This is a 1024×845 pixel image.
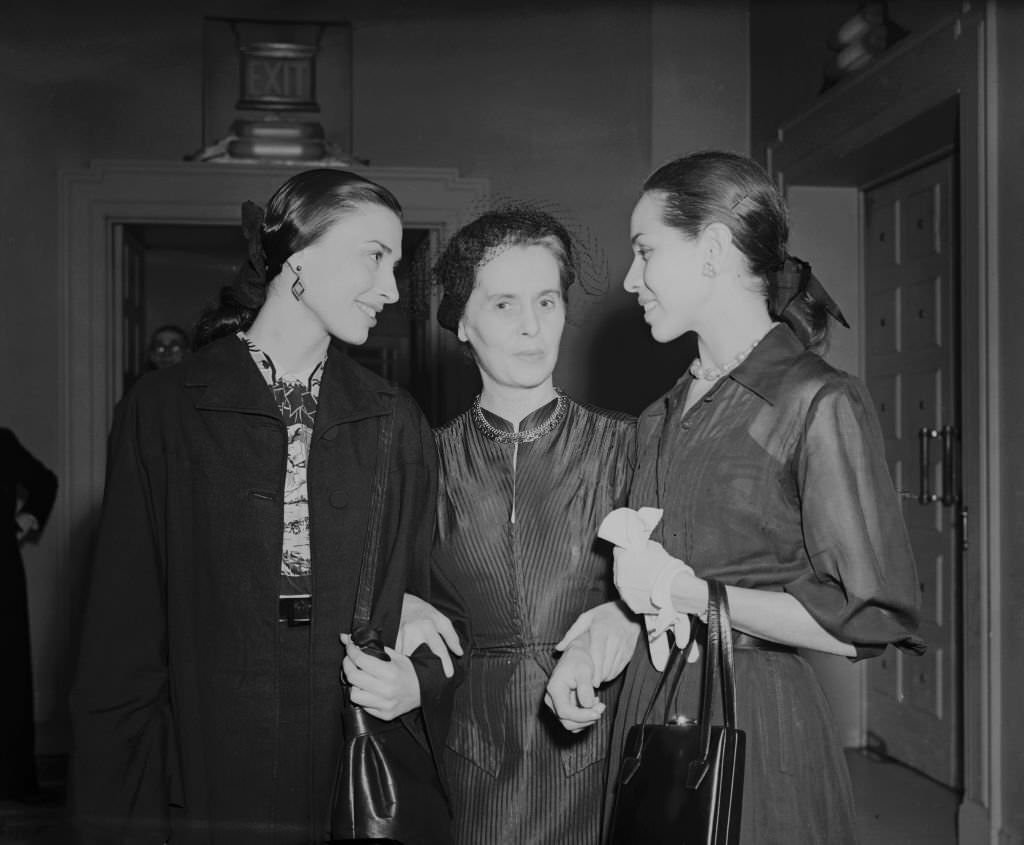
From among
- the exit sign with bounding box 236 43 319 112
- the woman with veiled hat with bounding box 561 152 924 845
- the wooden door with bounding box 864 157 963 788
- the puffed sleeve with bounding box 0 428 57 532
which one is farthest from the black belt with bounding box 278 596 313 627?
the exit sign with bounding box 236 43 319 112

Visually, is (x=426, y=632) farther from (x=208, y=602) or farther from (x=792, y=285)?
(x=792, y=285)

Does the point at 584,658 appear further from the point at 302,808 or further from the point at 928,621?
the point at 928,621

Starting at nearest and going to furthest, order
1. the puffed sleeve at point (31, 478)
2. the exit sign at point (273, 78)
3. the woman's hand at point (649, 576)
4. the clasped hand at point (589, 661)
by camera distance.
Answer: the woman's hand at point (649, 576) < the clasped hand at point (589, 661) < the puffed sleeve at point (31, 478) < the exit sign at point (273, 78)

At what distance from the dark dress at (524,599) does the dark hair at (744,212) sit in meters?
0.36

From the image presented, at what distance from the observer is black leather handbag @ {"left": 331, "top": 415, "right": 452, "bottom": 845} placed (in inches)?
60.5

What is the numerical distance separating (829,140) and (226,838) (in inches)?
121

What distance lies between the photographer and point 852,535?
1371mm

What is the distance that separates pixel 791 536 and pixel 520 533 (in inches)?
18.1

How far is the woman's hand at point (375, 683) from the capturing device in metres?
1.58

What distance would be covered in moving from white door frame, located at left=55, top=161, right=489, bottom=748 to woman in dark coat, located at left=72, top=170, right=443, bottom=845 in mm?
2647

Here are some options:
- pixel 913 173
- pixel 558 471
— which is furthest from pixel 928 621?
pixel 558 471

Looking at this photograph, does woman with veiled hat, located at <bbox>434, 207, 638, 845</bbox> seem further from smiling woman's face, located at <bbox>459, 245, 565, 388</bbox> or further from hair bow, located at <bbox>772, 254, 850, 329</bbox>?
hair bow, located at <bbox>772, 254, 850, 329</bbox>

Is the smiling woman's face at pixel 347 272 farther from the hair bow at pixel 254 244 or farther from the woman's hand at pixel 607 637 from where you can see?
the woman's hand at pixel 607 637

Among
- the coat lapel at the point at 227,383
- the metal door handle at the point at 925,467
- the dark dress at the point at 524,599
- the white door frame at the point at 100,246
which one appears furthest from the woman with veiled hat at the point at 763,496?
the white door frame at the point at 100,246
